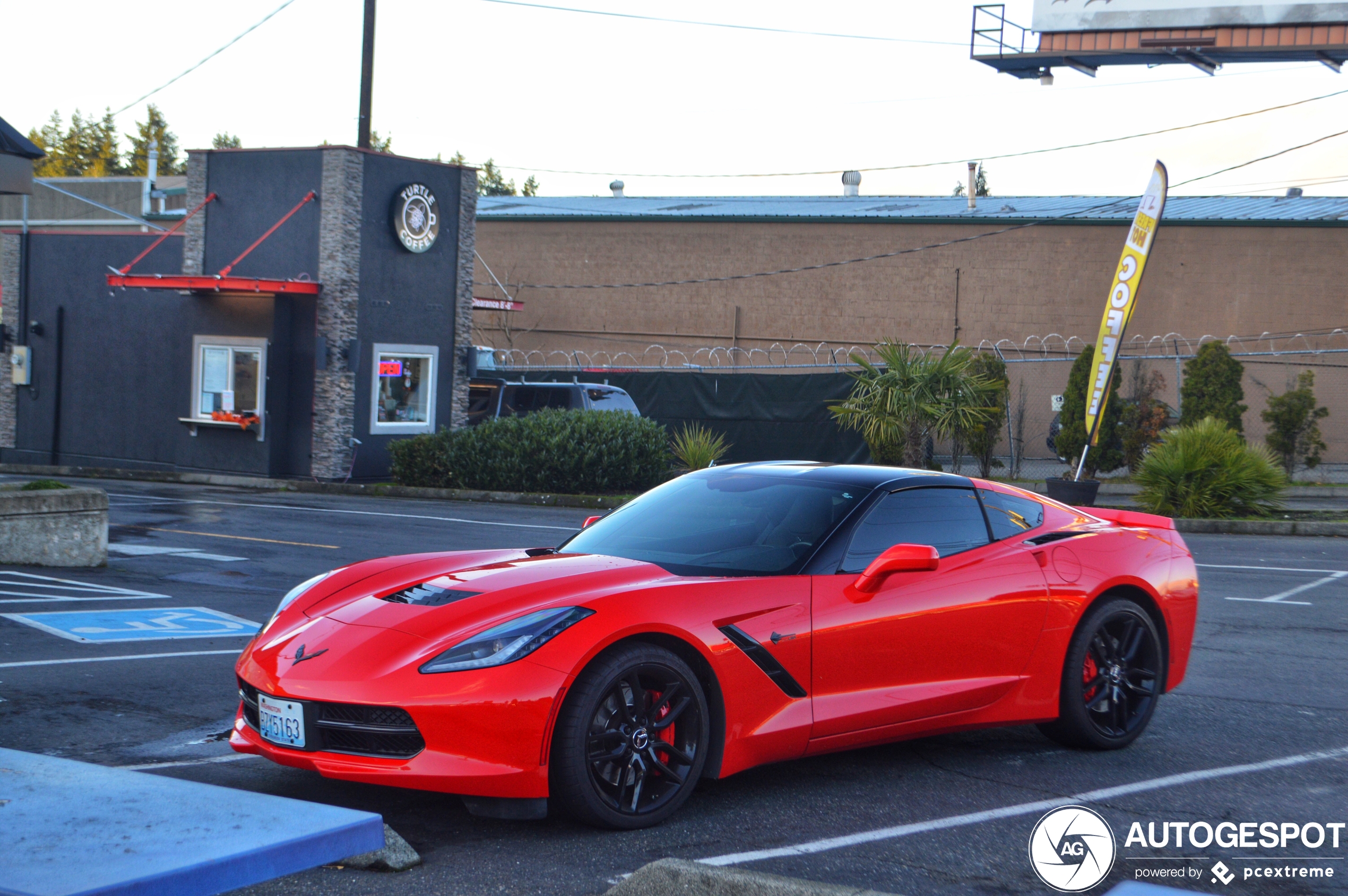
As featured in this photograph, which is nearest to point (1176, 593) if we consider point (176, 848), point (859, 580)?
point (859, 580)

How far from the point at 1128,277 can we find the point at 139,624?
14669 mm

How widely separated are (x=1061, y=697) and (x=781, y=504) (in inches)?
63.4

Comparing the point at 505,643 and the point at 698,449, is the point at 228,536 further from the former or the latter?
the point at 505,643

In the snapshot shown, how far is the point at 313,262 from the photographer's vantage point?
2247 centimetres

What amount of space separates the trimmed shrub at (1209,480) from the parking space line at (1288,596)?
612 cm

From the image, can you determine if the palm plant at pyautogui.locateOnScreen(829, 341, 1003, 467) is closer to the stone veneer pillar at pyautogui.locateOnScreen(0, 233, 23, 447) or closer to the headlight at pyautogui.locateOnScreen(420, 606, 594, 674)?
the headlight at pyautogui.locateOnScreen(420, 606, 594, 674)

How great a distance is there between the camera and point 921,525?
5.72 metres

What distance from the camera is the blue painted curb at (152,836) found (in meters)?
3.09

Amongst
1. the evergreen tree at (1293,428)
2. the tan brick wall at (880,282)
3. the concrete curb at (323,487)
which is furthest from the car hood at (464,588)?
the tan brick wall at (880,282)

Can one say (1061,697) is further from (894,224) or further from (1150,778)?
(894,224)

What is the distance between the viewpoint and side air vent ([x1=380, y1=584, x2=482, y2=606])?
189 inches

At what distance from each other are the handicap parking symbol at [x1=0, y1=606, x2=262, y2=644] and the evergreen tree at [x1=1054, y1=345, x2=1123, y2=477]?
16551mm

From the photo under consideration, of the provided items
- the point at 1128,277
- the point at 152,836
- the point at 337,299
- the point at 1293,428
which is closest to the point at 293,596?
the point at 152,836

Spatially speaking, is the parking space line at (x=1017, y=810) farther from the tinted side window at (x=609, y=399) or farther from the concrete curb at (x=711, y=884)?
the tinted side window at (x=609, y=399)
